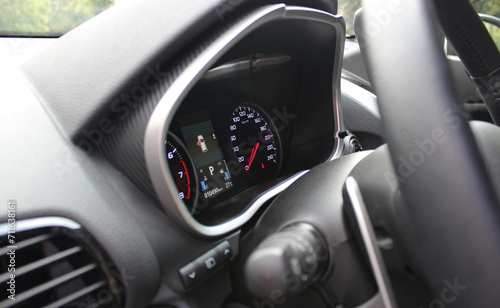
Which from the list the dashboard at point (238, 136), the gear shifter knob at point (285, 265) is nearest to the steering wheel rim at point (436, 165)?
the gear shifter knob at point (285, 265)

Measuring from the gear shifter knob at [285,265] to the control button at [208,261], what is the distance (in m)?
0.14

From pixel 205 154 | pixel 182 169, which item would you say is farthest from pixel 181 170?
pixel 205 154

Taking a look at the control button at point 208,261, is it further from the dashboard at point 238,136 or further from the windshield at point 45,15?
the windshield at point 45,15

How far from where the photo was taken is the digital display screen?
122cm

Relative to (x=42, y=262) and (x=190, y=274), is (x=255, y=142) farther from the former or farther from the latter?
(x=42, y=262)

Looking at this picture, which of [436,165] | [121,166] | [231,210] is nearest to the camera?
[436,165]

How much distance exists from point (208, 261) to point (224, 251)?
0.05 meters

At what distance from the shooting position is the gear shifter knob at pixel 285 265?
73cm

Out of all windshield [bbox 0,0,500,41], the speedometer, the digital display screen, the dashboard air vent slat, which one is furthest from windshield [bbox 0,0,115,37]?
the dashboard air vent slat

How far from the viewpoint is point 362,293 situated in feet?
2.76

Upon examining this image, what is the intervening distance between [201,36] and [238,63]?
18.6 inches

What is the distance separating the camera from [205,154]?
1.28m

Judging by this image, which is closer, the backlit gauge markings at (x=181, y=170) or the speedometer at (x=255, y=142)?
the backlit gauge markings at (x=181, y=170)

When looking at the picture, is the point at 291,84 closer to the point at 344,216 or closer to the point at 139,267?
the point at 344,216
